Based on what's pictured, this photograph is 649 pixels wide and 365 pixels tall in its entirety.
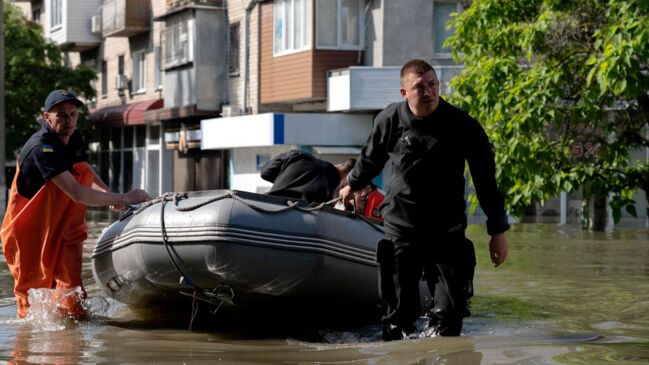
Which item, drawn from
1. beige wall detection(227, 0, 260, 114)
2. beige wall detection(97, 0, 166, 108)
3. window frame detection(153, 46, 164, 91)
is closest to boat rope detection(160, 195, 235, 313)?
beige wall detection(227, 0, 260, 114)

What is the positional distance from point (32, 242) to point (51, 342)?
101cm

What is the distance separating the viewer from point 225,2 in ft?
116

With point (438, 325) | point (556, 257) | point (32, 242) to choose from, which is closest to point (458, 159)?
point (438, 325)

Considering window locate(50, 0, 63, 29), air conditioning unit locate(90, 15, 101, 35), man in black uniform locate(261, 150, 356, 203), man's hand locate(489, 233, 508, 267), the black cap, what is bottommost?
man's hand locate(489, 233, 508, 267)

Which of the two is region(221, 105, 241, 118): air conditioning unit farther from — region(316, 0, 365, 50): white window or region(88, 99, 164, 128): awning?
region(88, 99, 164, 128): awning

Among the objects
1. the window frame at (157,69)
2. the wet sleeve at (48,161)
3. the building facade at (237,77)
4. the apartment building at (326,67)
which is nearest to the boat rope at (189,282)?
the wet sleeve at (48,161)

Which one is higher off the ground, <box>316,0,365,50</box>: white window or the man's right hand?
<box>316,0,365,50</box>: white window

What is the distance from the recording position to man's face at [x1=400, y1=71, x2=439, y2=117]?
7500mm

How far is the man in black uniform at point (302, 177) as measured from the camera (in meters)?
9.30

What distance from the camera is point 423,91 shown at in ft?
24.6

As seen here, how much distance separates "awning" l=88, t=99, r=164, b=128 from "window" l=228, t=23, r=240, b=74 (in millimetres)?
4760

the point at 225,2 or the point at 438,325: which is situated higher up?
the point at 225,2

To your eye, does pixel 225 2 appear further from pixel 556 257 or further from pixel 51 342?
pixel 51 342

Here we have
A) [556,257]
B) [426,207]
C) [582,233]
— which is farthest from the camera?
[582,233]
